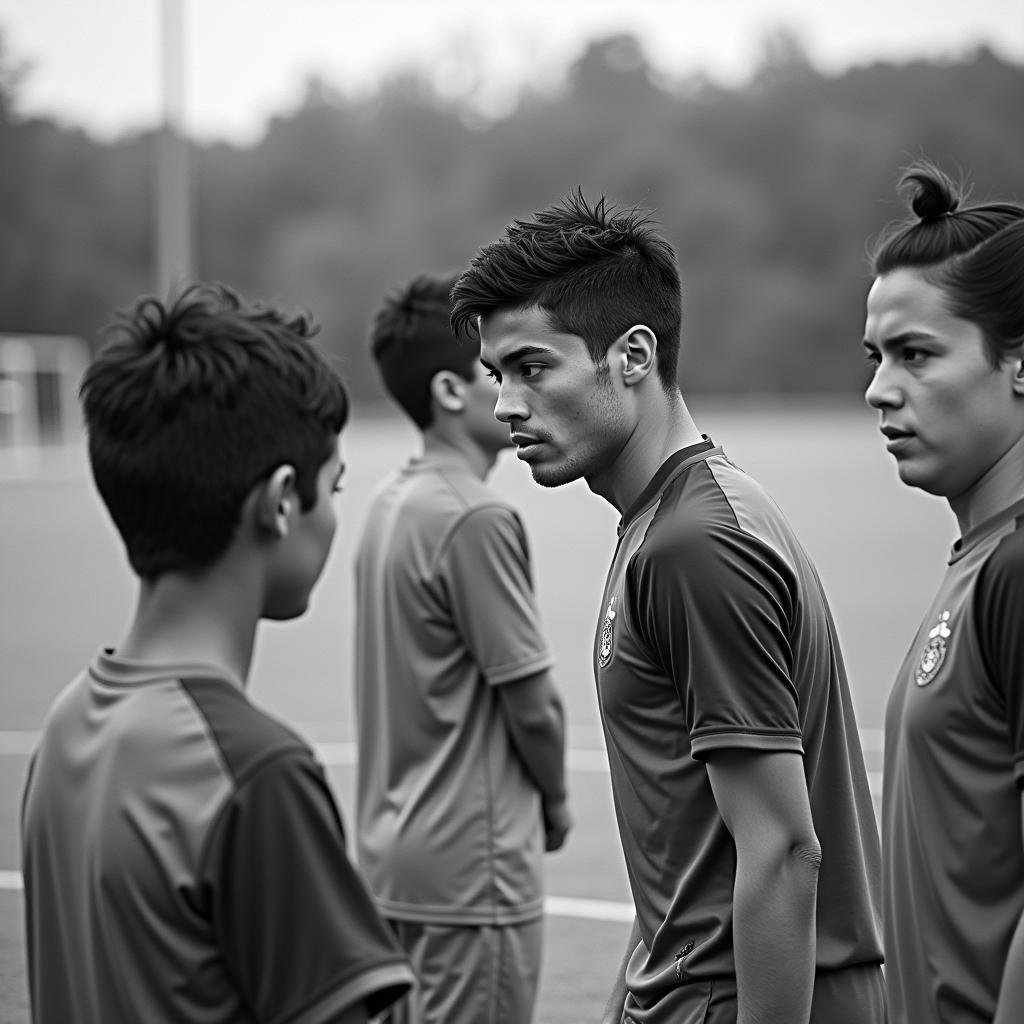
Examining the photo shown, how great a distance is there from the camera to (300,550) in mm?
2086

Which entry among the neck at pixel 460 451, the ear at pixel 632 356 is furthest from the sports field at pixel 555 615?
the ear at pixel 632 356

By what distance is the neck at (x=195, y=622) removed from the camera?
6.52 feet

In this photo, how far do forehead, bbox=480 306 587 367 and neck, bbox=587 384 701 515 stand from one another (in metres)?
0.16

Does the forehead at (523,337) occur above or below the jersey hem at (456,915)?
above

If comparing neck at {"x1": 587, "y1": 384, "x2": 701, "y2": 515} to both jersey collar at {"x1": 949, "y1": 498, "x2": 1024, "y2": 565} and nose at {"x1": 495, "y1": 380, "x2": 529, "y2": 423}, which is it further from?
jersey collar at {"x1": 949, "y1": 498, "x2": 1024, "y2": 565}

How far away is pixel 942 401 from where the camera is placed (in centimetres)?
235

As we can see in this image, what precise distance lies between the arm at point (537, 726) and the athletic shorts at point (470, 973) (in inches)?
15.2

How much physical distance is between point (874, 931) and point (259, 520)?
1204mm

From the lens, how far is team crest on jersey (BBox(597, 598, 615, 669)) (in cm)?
254

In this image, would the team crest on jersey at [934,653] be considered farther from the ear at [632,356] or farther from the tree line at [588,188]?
the tree line at [588,188]

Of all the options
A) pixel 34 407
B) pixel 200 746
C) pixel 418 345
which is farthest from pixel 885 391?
pixel 34 407

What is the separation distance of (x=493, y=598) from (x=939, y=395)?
1.75 meters

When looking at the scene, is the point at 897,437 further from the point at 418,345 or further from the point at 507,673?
the point at 418,345

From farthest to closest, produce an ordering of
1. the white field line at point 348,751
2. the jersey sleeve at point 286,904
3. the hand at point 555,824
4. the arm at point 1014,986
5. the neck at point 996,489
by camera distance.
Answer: the white field line at point 348,751, the hand at point 555,824, the neck at point 996,489, the arm at point 1014,986, the jersey sleeve at point 286,904
